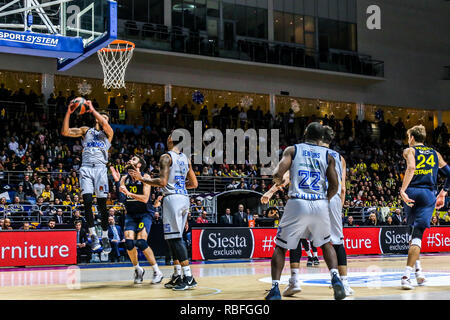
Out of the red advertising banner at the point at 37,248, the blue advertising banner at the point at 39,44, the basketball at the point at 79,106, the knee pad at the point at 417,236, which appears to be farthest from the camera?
the red advertising banner at the point at 37,248

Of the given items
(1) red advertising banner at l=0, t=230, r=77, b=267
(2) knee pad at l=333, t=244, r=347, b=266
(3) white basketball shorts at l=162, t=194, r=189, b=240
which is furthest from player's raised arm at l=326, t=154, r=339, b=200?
(1) red advertising banner at l=0, t=230, r=77, b=267

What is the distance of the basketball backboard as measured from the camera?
12703 mm

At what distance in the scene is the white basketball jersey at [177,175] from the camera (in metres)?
10.1

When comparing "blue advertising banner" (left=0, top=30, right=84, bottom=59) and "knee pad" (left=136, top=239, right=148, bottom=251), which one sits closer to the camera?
"knee pad" (left=136, top=239, right=148, bottom=251)

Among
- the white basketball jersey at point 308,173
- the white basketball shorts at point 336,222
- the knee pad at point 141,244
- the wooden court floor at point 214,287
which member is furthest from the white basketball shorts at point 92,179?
the white basketball jersey at point 308,173

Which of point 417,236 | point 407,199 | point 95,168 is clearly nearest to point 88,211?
point 95,168

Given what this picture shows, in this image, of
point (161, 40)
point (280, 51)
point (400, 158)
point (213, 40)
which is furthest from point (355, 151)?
point (161, 40)

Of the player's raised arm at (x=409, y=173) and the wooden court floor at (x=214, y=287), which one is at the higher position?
the player's raised arm at (x=409, y=173)

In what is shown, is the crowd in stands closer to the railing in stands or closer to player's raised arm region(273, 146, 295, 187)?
the railing in stands

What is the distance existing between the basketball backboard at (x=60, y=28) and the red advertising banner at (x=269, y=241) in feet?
25.4

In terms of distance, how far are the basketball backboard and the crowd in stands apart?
6811mm

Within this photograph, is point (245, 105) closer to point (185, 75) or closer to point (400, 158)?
point (185, 75)

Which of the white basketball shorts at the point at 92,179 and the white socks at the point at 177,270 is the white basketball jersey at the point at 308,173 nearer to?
the white socks at the point at 177,270

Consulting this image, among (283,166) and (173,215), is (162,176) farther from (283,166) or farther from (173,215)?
(283,166)
